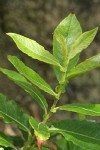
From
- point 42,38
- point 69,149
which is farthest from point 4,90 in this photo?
point 69,149

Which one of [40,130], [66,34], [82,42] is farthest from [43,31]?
[40,130]

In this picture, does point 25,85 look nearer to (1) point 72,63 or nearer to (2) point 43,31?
(1) point 72,63

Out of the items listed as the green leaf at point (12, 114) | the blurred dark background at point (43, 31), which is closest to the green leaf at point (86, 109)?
the green leaf at point (12, 114)

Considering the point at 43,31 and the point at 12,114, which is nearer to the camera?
the point at 12,114

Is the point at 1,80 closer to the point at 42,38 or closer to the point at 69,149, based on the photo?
the point at 42,38

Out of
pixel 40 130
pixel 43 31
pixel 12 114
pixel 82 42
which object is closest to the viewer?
pixel 40 130

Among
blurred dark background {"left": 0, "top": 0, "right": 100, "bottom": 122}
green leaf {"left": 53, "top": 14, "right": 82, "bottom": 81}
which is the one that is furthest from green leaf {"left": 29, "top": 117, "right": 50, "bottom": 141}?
blurred dark background {"left": 0, "top": 0, "right": 100, "bottom": 122}

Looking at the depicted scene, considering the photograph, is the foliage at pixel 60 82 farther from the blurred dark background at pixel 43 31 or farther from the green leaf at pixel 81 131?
the blurred dark background at pixel 43 31

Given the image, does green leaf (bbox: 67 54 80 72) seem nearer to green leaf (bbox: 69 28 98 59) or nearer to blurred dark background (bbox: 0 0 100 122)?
green leaf (bbox: 69 28 98 59)
